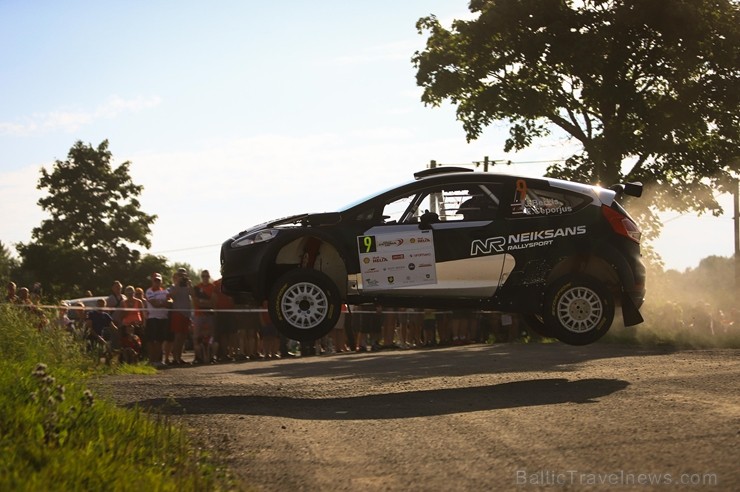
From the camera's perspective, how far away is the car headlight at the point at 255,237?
12727 mm

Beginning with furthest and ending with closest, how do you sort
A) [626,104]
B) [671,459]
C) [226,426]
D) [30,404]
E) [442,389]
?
1. [626,104]
2. [442,389]
3. [226,426]
4. [30,404]
5. [671,459]

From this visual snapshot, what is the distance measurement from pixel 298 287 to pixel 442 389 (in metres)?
1.93

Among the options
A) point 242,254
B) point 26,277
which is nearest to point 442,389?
point 242,254

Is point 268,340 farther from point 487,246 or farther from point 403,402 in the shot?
point 403,402

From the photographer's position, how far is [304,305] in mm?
12453

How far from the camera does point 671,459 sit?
7.18 metres

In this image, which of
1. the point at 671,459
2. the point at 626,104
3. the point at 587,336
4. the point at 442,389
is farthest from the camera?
the point at 626,104

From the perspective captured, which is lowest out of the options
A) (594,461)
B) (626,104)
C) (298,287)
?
(594,461)

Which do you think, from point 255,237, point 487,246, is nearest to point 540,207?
point 487,246

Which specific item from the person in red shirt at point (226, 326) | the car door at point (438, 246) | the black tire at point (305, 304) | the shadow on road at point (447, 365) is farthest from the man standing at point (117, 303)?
the car door at point (438, 246)

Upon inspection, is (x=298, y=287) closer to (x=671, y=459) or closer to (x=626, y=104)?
(x=671, y=459)

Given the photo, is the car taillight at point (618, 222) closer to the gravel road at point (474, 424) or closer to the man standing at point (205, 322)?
the gravel road at point (474, 424)

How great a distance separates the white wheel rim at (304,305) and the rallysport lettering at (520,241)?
1759 millimetres

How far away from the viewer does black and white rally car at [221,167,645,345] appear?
41.1ft
